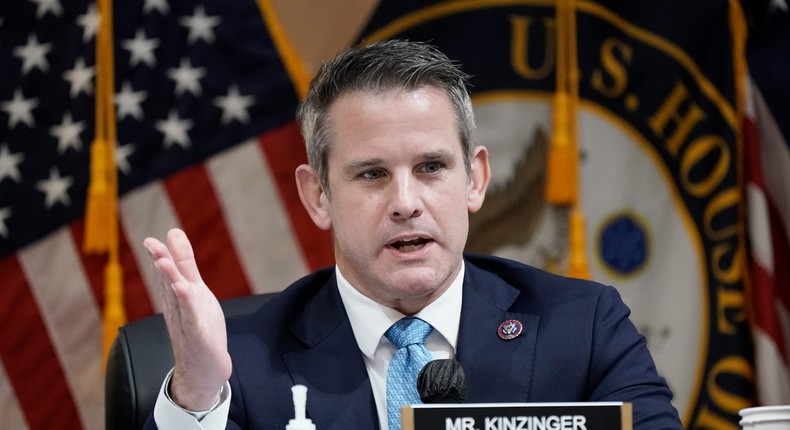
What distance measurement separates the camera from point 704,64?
432cm

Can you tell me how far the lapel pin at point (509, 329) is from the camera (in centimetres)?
256

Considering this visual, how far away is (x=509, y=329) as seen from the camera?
2584 mm

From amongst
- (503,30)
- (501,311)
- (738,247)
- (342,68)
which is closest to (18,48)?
(503,30)

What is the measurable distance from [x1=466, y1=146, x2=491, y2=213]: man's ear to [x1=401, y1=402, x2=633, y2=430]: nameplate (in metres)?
0.99

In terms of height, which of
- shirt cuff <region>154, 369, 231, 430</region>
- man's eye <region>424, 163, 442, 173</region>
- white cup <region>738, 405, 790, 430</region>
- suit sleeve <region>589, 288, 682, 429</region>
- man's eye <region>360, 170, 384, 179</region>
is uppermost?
man's eye <region>360, 170, 384, 179</region>

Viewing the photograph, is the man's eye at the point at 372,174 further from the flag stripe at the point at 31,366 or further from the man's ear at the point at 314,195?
the flag stripe at the point at 31,366

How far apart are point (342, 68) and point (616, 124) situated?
6.65 feet

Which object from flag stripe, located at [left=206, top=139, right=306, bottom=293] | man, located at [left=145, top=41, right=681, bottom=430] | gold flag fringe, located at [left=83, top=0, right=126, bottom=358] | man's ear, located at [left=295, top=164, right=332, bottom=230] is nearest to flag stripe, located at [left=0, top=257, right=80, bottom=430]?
gold flag fringe, located at [left=83, top=0, right=126, bottom=358]

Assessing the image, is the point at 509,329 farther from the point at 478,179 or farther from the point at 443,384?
the point at 443,384

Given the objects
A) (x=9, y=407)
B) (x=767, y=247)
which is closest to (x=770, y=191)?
(x=767, y=247)

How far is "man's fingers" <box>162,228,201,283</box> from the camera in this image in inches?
79.2

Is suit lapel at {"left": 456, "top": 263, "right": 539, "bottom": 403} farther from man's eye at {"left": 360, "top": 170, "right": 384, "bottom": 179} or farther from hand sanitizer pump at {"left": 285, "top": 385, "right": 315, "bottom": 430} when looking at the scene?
hand sanitizer pump at {"left": 285, "top": 385, "right": 315, "bottom": 430}

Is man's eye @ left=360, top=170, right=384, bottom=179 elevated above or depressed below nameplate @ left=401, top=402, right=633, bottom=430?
above

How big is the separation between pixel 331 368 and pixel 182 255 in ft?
2.04
